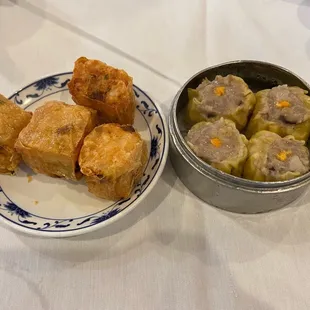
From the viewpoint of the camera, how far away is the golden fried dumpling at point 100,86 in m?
1.43

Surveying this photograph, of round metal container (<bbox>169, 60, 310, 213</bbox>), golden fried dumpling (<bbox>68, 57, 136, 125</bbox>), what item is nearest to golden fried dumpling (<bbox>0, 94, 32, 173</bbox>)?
golden fried dumpling (<bbox>68, 57, 136, 125</bbox>)

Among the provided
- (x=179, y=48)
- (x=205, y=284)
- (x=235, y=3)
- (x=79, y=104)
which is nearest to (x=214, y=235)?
(x=205, y=284)

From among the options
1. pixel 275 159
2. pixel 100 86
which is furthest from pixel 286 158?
pixel 100 86

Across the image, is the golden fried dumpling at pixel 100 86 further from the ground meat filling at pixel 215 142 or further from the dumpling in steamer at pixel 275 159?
the dumpling in steamer at pixel 275 159

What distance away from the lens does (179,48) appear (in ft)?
6.50

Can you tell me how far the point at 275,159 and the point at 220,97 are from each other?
1.13 feet

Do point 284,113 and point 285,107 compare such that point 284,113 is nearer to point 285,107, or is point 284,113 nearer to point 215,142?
point 285,107

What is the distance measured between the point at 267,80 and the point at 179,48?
54 cm

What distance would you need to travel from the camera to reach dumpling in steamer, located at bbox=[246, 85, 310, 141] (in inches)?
58.2

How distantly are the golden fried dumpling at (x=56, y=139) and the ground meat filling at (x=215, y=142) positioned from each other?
397mm

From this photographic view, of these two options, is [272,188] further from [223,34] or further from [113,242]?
[223,34]

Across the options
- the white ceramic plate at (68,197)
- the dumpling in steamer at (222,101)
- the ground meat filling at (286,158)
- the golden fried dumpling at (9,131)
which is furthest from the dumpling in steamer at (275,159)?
the golden fried dumpling at (9,131)

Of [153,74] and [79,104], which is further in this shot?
[153,74]

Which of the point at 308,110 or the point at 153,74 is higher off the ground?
the point at 308,110
